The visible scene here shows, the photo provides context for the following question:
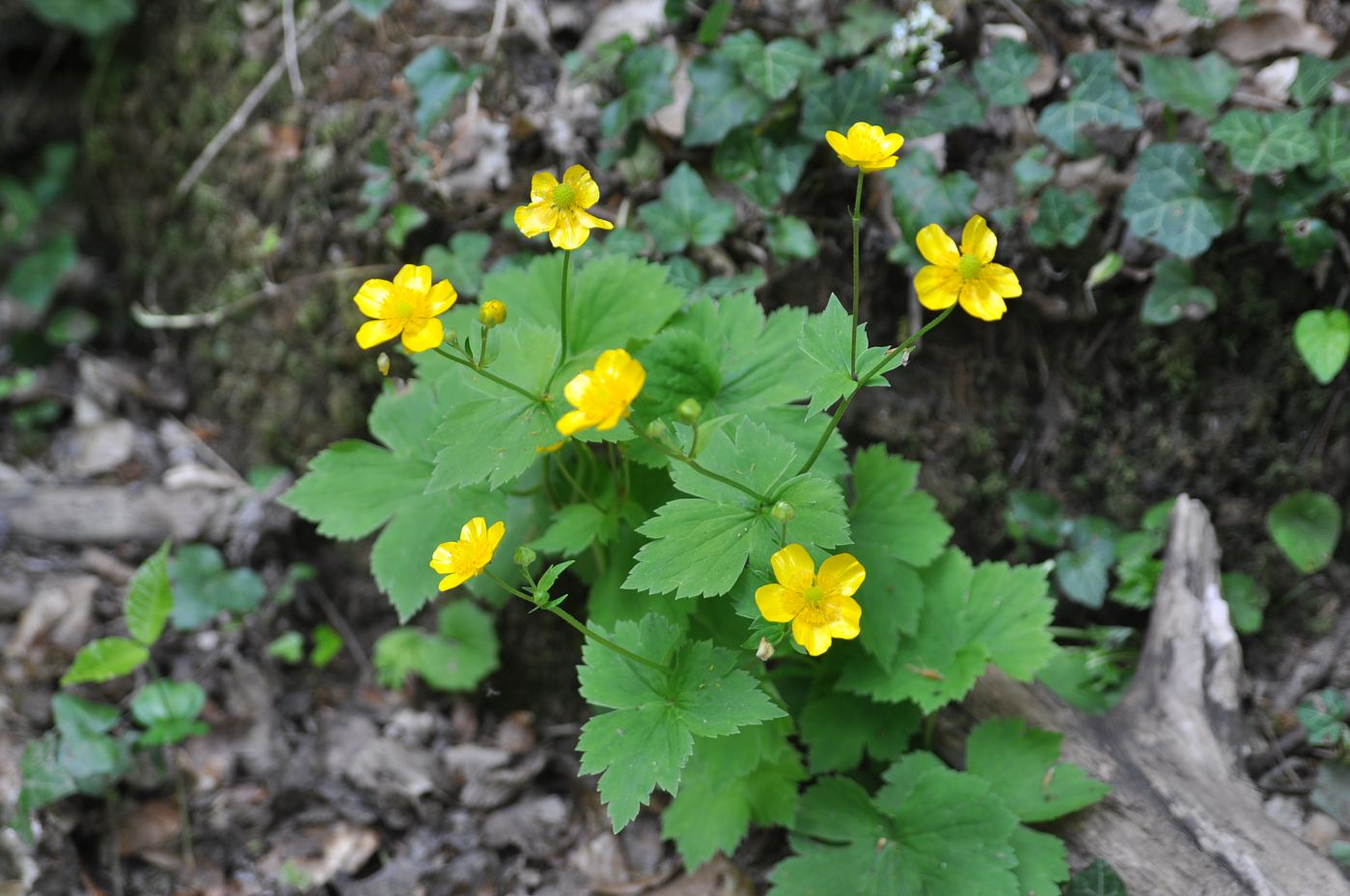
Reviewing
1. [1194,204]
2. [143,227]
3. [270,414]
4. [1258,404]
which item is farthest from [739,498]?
[143,227]

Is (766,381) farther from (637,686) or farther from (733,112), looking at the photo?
(733,112)

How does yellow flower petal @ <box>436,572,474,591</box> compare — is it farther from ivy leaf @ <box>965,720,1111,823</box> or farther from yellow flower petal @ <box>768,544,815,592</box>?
ivy leaf @ <box>965,720,1111,823</box>

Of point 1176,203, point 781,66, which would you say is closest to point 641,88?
point 781,66

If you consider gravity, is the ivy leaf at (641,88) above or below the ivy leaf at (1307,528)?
above

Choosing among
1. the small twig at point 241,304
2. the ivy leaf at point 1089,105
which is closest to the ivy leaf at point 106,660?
the small twig at point 241,304

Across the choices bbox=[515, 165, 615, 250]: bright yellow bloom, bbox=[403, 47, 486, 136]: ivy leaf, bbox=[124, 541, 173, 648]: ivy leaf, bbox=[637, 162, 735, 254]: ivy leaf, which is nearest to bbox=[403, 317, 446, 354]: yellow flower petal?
bbox=[515, 165, 615, 250]: bright yellow bloom

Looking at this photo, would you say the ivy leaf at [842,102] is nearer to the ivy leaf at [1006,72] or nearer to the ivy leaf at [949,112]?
the ivy leaf at [949,112]
